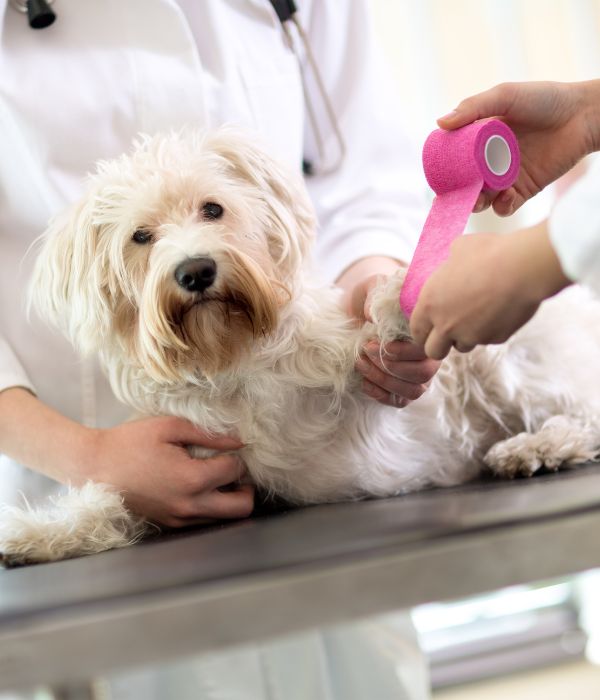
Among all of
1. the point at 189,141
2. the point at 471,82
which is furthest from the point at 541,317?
the point at 471,82

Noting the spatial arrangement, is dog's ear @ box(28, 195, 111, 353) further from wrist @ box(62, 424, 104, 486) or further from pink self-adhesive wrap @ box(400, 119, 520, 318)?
pink self-adhesive wrap @ box(400, 119, 520, 318)

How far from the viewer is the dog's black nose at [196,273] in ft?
3.43

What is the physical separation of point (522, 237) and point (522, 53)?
1985 millimetres

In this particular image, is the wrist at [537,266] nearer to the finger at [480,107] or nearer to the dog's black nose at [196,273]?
the finger at [480,107]

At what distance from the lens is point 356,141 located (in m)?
1.54

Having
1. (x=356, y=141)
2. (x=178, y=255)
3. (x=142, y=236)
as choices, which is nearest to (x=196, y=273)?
(x=178, y=255)

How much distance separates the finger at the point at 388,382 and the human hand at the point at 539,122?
244mm

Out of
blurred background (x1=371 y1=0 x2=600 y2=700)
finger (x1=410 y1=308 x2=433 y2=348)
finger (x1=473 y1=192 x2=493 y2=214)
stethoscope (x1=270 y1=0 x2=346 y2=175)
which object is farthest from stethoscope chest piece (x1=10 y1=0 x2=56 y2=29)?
blurred background (x1=371 y1=0 x2=600 y2=700)

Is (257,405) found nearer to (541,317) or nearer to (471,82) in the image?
(541,317)

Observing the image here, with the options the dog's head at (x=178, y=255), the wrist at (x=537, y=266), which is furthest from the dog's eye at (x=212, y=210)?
the wrist at (x=537, y=266)

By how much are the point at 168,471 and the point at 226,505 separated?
0.09 meters

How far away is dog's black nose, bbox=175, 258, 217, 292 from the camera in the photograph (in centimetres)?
104

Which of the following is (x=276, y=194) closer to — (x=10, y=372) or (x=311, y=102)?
(x=311, y=102)

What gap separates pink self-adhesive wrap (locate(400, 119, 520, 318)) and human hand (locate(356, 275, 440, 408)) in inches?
3.1
